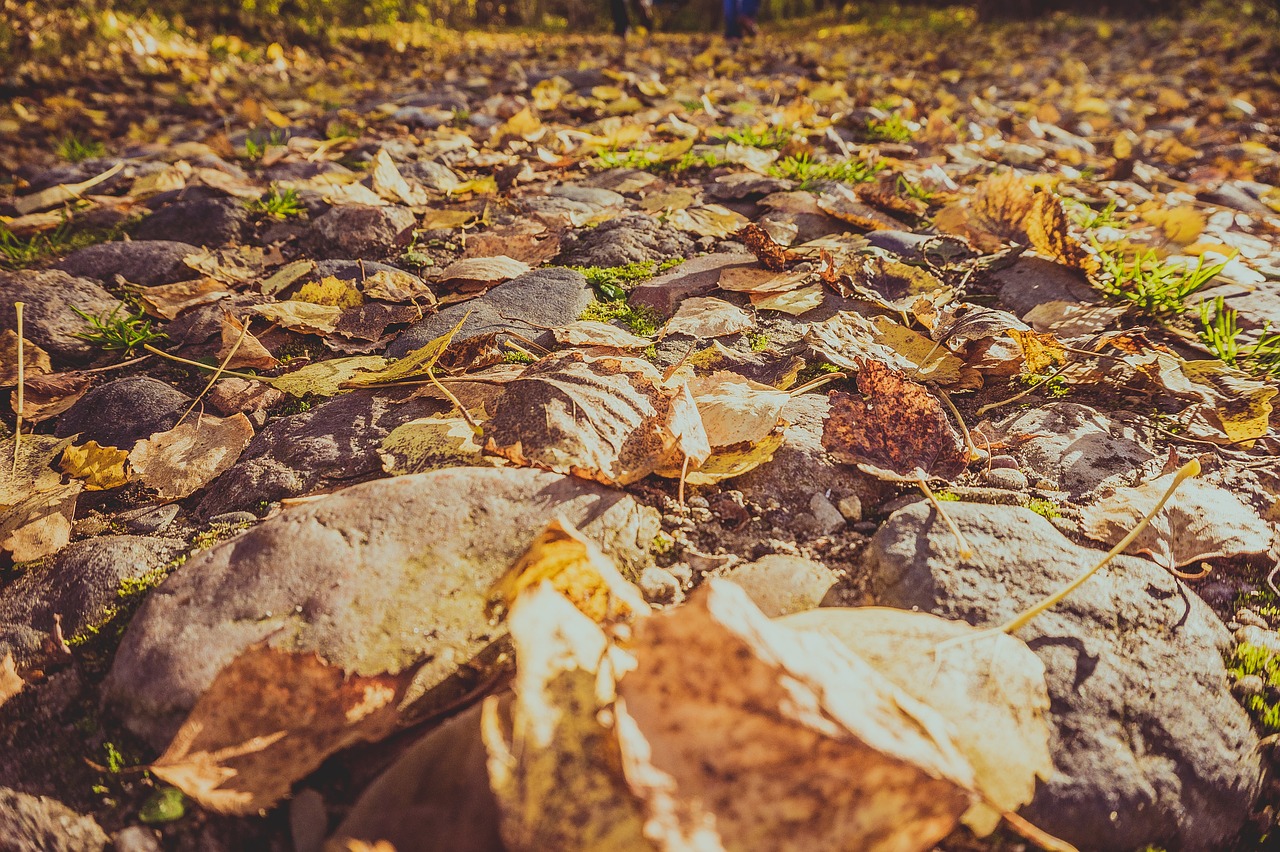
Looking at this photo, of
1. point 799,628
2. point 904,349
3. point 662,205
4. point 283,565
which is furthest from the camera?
point 662,205

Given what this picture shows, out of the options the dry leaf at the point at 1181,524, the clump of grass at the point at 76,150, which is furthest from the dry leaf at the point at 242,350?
the clump of grass at the point at 76,150

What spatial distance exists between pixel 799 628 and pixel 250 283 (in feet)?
6.45

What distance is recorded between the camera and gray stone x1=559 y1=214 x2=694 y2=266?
6.84 feet

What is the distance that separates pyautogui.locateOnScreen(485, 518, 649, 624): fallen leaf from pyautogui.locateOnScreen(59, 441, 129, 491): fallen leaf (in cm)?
97

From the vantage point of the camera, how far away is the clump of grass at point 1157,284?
179 centimetres

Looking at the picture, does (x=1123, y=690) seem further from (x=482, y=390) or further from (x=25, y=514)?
(x=25, y=514)

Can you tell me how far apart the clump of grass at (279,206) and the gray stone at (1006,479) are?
2.44 meters

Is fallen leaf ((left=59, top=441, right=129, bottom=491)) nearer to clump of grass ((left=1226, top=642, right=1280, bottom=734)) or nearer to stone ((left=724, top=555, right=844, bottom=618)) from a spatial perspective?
stone ((left=724, top=555, right=844, bottom=618))

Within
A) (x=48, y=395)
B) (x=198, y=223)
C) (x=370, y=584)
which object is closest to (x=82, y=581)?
(x=370, y=584)

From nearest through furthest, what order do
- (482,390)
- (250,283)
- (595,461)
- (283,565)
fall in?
(283,565) < (595,461) < (482,390) < (250,283)

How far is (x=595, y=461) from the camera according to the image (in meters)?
1.16

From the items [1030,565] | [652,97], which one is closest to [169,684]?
[1030,565]

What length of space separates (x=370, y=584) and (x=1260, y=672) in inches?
52.0

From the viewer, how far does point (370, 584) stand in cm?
96
